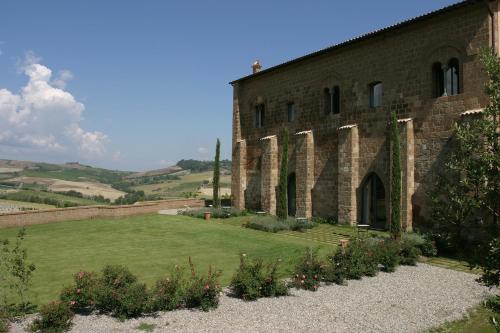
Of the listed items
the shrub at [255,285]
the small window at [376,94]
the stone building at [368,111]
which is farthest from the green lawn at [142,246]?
the small window at [376,94]

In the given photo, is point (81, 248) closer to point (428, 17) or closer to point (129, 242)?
point (129, 242)

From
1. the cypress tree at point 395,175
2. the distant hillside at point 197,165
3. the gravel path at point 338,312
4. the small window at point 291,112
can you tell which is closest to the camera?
the gravel path at point 338,312

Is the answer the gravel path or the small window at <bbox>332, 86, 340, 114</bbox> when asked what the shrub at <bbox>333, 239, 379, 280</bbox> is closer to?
the gravel path

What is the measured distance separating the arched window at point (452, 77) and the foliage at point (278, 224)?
373 inches

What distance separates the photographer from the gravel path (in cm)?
784

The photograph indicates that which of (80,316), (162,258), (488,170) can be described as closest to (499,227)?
(488,170)

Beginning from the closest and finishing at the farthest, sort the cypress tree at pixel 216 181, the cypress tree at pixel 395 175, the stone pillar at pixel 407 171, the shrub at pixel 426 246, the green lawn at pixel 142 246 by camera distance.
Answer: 1. the green lawn at pixel 142 246
2. the shrub at pixel 426 246
3. the cypress tree at pixel 395 175
4. the stone pillar at pixel 407 171
5. the cypress tree at pixel 216 181

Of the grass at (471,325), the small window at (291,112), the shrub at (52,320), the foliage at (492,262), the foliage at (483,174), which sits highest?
the small window at (291,112)

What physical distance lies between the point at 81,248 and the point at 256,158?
15693 mm

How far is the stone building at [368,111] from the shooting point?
16969 mm

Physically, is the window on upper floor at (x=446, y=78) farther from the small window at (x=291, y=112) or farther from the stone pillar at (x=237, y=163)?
the stone pillar at (x=237, y=163)

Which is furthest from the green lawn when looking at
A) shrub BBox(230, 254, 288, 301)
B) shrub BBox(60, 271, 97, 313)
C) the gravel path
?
the gravel path

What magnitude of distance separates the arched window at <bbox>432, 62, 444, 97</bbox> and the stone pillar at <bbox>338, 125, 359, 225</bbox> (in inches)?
176

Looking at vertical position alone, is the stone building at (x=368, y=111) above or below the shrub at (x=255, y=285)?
above
